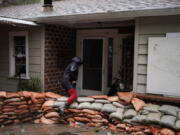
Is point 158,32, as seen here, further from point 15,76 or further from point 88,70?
point 15,76

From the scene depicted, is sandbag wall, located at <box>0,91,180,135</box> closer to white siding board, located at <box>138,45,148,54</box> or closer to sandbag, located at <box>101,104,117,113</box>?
sandbag, located at <box>101,104,117,113</box>

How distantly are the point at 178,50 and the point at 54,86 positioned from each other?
423cm

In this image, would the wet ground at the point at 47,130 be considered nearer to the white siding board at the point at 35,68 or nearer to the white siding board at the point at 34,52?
the white siding board at the point at 35,68

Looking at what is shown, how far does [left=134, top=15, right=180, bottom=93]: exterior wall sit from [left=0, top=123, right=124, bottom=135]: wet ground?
5.04 feet

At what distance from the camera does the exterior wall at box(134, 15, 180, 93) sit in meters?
5.22

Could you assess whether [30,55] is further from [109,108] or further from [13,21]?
[109,108]

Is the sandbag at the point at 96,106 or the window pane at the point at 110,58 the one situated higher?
the window pane at the point at 110,58

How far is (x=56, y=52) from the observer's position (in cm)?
752

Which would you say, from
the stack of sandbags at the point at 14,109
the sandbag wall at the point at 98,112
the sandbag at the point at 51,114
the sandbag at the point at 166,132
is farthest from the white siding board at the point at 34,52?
the sandbag at the point at 166,132

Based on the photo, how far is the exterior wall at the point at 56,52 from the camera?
718 cm

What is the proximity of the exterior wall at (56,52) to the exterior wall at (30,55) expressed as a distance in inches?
9.2

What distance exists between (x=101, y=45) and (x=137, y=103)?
3441mm

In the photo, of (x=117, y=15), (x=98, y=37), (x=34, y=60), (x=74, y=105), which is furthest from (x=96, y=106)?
(x=98, y=37)

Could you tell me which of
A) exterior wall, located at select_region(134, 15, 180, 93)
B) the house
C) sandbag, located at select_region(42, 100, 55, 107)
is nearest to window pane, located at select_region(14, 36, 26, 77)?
the house
